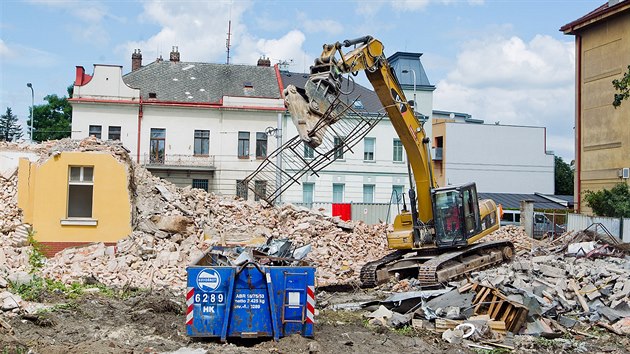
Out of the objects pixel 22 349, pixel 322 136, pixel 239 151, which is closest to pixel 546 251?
pixel 322 136

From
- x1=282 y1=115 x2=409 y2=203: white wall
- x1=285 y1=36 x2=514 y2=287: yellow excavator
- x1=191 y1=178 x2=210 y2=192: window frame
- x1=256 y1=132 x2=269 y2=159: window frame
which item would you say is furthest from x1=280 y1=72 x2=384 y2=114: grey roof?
x1=285 y1=36 x2=514 y2=287: yellow excavator

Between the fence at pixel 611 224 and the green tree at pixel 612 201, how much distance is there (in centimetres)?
208

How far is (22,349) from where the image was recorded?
8961mm

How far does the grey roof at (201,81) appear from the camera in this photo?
4069 centimetres

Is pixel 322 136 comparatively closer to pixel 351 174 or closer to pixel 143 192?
pixel 143 192

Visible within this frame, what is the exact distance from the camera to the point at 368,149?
137 feet

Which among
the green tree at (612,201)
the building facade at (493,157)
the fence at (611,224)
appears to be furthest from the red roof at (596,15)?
the building facade at (493,157)

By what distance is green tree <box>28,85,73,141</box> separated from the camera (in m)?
61.6

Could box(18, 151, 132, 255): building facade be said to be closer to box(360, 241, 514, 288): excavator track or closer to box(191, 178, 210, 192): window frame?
box(360, 241, 514, 288): excavator track

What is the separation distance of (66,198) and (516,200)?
37482 mm

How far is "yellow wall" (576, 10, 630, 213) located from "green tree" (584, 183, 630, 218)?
2280mm

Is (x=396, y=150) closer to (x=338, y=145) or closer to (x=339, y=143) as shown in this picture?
(x=339, y=143)

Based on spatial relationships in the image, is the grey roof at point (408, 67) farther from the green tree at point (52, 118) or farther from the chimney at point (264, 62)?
the green tree at point (52, 118)

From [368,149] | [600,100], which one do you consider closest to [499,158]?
[368,149]
